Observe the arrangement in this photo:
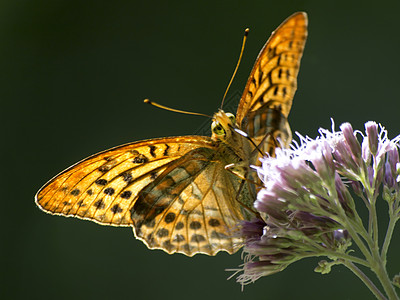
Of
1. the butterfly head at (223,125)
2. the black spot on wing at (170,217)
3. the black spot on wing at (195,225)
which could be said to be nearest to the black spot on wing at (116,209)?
the black spot on wing at (170,217)

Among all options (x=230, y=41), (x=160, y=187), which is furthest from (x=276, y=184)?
(x=230, y=41)

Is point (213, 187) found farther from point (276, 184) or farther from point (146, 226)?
point (276, 184)

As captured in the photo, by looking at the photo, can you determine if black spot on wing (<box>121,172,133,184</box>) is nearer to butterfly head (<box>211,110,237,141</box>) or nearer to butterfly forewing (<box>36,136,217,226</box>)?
butterfly forewing (<box>36,136,217,226</box>)

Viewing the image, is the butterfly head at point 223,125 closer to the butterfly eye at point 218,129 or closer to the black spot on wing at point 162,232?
the butterfly eye at point 218,129

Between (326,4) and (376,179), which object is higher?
(326,4)

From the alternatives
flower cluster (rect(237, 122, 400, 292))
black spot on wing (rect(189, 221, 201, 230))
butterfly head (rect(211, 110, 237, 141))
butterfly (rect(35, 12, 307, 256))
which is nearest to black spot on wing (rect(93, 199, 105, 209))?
butterfly (rect(35, 12, 307, 256))

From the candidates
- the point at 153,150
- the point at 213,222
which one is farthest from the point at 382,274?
the point at 153,150
